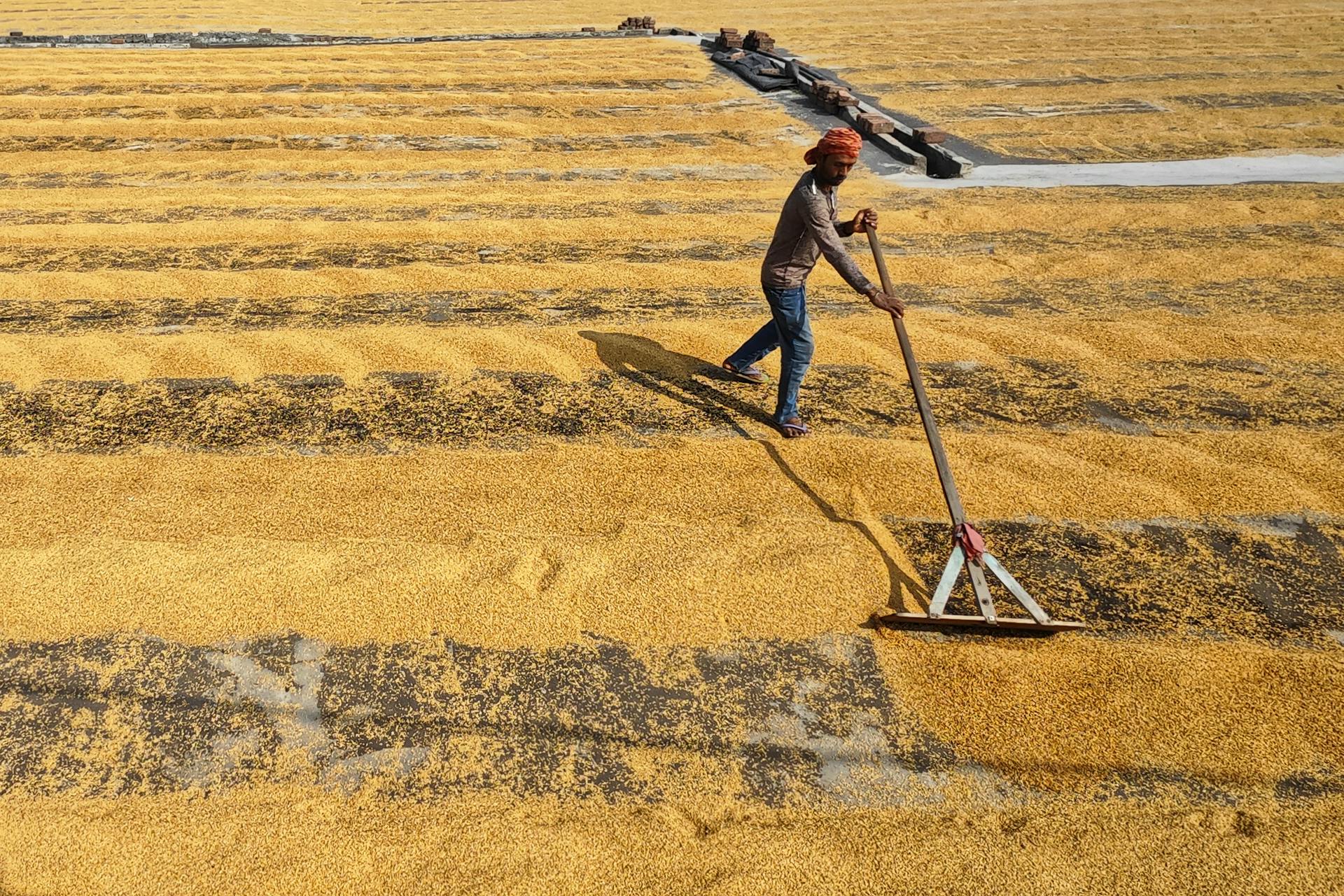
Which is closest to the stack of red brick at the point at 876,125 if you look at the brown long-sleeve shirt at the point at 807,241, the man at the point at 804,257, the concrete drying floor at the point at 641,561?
the concrete drying floor at the point at 641,561

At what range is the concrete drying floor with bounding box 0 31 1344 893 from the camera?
242 centimetres

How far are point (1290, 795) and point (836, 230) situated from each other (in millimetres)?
2748

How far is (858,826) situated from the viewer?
2.44m

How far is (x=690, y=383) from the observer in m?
4.71

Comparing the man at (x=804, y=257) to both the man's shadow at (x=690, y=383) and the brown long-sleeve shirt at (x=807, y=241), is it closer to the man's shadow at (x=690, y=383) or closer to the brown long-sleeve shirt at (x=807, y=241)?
the brown long-sleeve shirt at (x=807, y=241)

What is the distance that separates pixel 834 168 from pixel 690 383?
4.80 ft

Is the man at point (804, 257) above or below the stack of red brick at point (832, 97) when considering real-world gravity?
below

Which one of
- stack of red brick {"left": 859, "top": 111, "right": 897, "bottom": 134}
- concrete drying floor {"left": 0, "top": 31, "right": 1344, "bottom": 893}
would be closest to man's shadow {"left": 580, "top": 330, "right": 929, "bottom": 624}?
concrete drying floor {"left": 0, "top": 31, "right": 1344, "bottom": 893}

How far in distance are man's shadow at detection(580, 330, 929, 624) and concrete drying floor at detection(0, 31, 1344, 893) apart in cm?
3

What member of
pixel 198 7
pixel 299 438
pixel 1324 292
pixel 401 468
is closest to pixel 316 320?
pixel 299 438

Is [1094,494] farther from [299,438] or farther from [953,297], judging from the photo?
[299,438]

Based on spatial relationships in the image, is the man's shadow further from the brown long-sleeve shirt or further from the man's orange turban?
the man's orange turban

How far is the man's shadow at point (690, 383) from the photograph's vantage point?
3826 mm

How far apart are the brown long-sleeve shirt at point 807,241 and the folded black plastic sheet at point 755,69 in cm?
752
